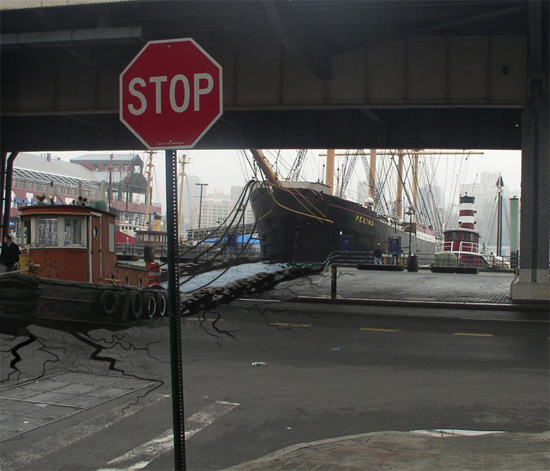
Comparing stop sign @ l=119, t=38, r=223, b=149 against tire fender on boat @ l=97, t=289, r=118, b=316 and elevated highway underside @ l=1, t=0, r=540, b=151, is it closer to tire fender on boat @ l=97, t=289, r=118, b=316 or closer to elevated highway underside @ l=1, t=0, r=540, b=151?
tire fender on boat @ l=97, t=289, r=118, b=316

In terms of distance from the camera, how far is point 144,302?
430 inches

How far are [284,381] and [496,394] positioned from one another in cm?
263

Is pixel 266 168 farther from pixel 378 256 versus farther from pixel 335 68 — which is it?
pixel 335 68

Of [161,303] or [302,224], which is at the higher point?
[302,224]

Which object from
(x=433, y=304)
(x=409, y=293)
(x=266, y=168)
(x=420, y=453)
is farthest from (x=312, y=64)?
(x=266, y=168)

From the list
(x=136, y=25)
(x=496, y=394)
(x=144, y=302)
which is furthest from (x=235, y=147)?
(x=496, y=394)

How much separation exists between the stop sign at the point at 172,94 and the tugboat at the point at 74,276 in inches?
233

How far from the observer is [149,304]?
11.1m

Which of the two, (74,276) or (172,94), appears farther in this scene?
(74,276)

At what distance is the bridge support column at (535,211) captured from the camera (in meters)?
16.2

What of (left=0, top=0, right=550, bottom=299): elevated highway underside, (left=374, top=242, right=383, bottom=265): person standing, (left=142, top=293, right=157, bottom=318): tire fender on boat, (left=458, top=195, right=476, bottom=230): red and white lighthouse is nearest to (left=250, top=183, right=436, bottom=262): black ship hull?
(left=374, top=242, right=383, bottom=265): person standing

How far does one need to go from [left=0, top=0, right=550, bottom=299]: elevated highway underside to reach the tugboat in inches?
209

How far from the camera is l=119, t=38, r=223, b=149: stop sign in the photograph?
11.6 ft

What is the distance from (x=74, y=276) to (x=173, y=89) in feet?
27.4
